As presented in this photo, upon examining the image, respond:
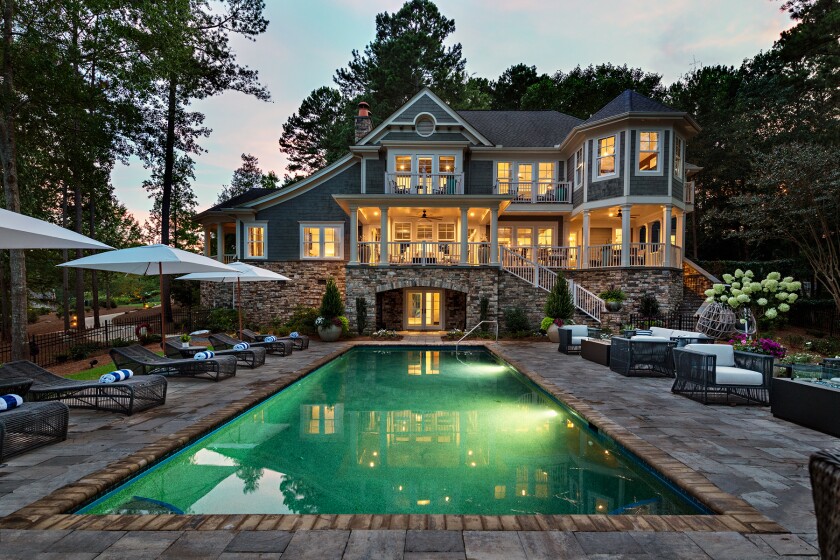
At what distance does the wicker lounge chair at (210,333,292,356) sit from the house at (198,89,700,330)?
191 inches

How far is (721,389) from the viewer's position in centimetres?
675

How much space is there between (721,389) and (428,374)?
588cm

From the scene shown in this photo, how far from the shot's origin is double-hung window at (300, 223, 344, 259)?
63.4 feet

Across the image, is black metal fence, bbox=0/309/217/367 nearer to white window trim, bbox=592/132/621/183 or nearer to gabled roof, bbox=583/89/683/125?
white window trim, bbox=592/132/621/183

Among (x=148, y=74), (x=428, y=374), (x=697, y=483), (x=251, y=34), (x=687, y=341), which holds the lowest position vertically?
(x=428, y=374)

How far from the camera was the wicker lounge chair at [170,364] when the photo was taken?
783cm

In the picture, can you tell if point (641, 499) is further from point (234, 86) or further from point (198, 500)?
point (234, 86)

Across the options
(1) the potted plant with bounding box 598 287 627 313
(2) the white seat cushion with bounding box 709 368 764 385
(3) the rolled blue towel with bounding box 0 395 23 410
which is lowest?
(2) the white seat cushion with bounding box 709 368 764 385

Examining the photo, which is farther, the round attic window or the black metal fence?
the round attic window

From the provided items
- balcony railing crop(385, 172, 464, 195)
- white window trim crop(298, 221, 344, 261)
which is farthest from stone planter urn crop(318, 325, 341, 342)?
balcony railing crop(385, 172, 464, 195)

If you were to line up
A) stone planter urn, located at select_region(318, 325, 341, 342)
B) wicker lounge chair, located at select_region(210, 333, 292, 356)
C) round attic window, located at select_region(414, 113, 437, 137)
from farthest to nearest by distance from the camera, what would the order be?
1. round attic window, located at select_region(414, 113, 437, 137)
2. stone planter urn, located at select_region(318, 325, 341, 342)
3. wicker lounge chair, located at select_region(210, 333, 292, 356)

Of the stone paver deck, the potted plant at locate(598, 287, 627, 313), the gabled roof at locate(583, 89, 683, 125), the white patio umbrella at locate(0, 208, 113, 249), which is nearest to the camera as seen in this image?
the stone paver deck

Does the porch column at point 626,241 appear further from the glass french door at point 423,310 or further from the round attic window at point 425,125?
the round attic window at point 425,125

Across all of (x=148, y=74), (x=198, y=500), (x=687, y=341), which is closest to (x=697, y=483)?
(x=198, y=500)
